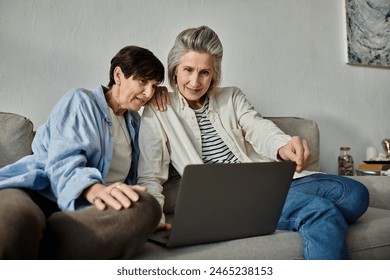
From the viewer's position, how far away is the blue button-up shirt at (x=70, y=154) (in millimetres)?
1018

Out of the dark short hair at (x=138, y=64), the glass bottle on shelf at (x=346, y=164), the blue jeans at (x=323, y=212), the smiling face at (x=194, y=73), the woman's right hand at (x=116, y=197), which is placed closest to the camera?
the woman's right hand at (x=116, y=197)

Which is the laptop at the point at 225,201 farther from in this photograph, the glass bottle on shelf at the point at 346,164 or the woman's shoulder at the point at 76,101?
the glass bottle on shelf at the point at 346,164

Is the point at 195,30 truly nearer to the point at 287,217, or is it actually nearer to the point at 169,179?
the point at 169,179

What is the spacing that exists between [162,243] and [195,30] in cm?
79

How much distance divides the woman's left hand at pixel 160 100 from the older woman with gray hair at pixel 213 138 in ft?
0.06

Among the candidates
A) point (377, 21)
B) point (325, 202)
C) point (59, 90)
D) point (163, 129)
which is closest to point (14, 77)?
point (59, 90)

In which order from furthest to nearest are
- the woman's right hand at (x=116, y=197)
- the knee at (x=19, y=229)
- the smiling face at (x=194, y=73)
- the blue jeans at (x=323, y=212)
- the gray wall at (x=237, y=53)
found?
the gray wall at (x=237, y=53), the smiling face at (x=194, y=73), the blue jeans at (x=323, y=212), the woman's right hand at (x=116, y=197), the knee at (x=19, y=229)

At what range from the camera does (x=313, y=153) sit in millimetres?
1918

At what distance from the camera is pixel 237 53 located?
209 centimetres

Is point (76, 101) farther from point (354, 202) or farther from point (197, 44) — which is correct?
point (354, 202)

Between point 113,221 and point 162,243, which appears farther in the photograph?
point 162,243

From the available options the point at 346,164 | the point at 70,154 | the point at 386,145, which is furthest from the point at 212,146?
the point at 386,145

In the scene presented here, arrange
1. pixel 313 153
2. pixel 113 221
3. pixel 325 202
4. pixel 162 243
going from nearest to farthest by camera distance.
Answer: pixel 113 221
pixel 162 243
pixel 325 202
pixel 313 153

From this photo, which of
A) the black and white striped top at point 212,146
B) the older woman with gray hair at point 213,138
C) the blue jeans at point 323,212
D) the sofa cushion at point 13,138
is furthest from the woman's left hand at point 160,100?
the blue jeans at point 323,212
